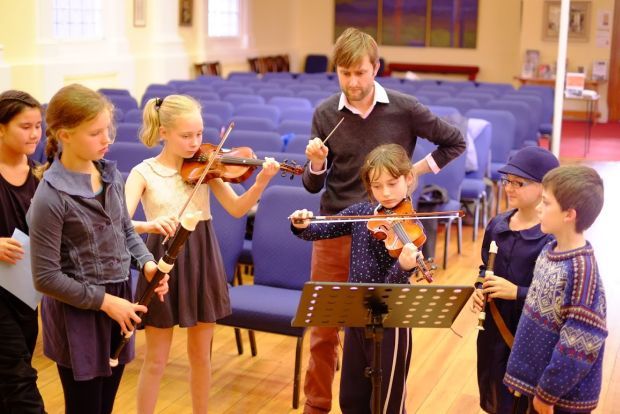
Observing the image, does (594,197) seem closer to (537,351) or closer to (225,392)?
(537,351)

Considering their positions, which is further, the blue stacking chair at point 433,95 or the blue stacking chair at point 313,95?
the blue stacking chair at point 433,95

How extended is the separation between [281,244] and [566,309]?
2.18 meters

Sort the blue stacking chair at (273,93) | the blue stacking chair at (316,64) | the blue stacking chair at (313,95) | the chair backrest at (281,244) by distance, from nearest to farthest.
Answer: the chair backrest at (281,244), the blue stacking chair at (313,95), the blue stacking chair at (273,93), the blue stacking chair at (316,64)

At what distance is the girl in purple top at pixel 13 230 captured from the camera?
3.07 metres

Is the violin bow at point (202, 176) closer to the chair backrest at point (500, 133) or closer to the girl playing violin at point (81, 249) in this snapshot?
the girl playing violin at point (81, 249)

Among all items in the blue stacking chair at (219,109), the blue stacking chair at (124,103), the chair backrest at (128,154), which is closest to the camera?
the chair backrest at (128,154)

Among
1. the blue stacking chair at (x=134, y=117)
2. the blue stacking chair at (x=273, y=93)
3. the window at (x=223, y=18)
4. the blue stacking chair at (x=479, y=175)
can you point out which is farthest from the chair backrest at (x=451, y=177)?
the window at (x=223, y=18)

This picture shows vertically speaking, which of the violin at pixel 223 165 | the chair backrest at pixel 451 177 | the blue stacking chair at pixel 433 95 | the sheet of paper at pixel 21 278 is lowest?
the chair backrest at pixel 451 177

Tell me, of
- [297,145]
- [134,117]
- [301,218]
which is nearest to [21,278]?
[301,218]

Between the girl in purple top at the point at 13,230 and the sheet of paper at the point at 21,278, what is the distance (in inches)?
0.8

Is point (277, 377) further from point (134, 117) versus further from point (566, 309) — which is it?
point (134, 117)

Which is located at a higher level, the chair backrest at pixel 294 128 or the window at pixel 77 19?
the window at pixel 77 19

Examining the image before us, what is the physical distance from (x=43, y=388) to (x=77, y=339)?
1641 mm

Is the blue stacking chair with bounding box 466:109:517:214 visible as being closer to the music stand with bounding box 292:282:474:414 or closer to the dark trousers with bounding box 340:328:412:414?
the dark trousers with bounding box 340:328:412:414
